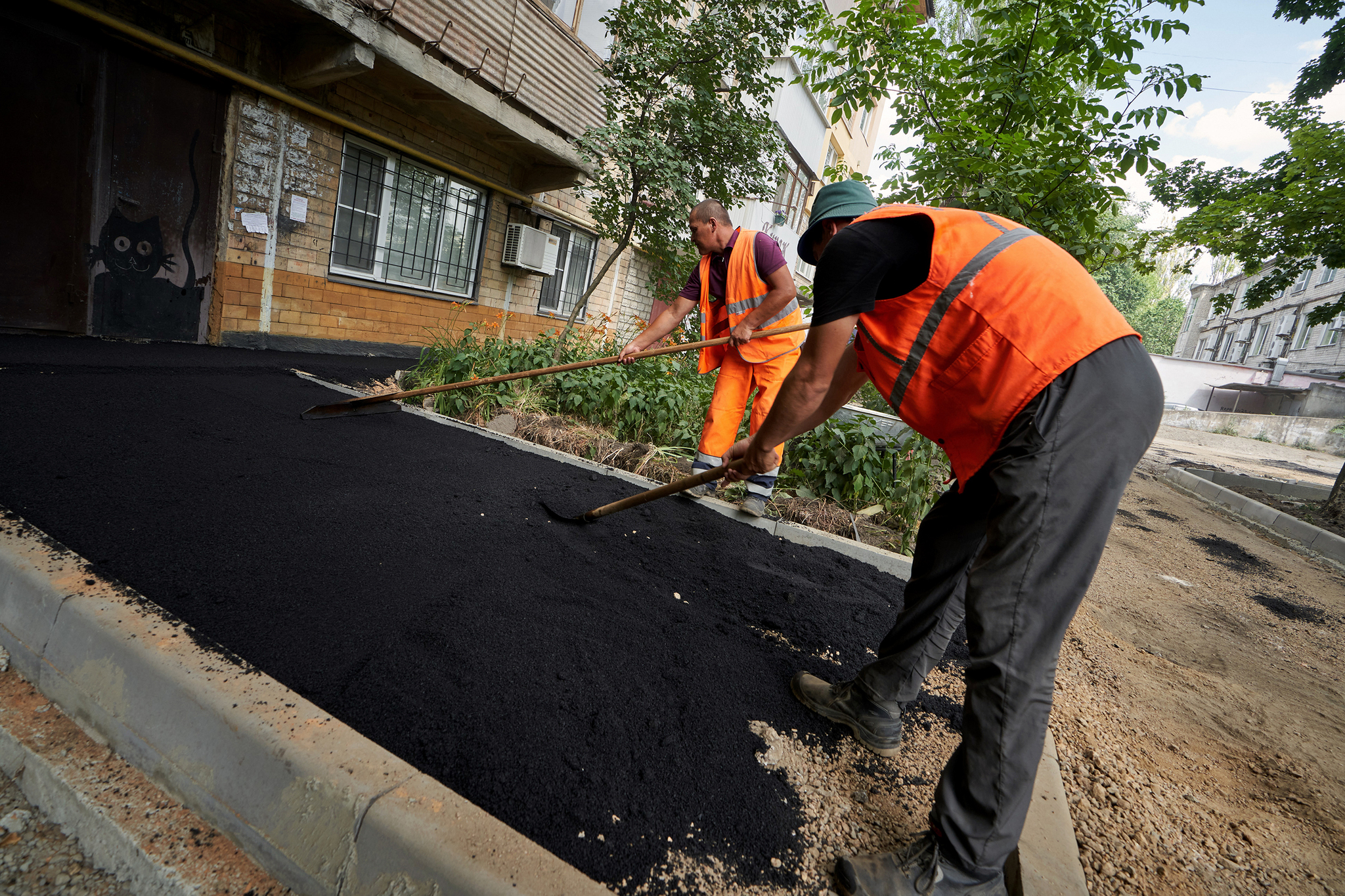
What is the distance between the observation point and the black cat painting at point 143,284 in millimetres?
4938

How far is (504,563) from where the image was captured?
224cm

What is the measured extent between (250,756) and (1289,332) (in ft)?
121

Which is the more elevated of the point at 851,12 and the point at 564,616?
the point at 851,12

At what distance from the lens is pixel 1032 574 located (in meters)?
1.18

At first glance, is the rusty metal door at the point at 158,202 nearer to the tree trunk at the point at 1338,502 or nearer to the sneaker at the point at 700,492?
the sneaker at the point at 700,492

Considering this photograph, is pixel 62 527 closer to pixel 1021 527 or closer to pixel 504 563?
pixel 504 563

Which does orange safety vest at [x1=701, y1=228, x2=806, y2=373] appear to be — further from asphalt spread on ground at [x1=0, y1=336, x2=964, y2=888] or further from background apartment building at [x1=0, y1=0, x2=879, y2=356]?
background apartment building at [x1=0, y1=0, x2=879, y2=356]

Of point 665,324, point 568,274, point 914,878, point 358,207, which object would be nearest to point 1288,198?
point 665,324

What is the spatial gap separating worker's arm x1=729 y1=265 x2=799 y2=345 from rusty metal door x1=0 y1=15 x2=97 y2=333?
5.25m

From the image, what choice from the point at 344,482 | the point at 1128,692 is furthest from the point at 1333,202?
the point at 344,482

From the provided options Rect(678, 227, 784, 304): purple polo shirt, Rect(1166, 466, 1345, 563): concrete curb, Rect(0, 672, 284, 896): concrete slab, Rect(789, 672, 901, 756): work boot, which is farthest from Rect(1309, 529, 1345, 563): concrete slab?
Rect(0, 672, 284, 896): concrete slab

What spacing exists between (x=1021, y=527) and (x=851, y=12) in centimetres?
408

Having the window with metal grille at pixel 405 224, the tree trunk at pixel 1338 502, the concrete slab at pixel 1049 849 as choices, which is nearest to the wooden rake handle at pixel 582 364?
the concrete slab at pixel 1049 849

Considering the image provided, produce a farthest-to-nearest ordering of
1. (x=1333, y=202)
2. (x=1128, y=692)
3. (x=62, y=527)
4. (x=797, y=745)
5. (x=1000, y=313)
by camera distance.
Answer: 1. (x=1333, y=202)
2. (x=1128, y=692)
3. (x=62, y=527)
4. (x=797, y=745)
5. (x=1000, y=313)
